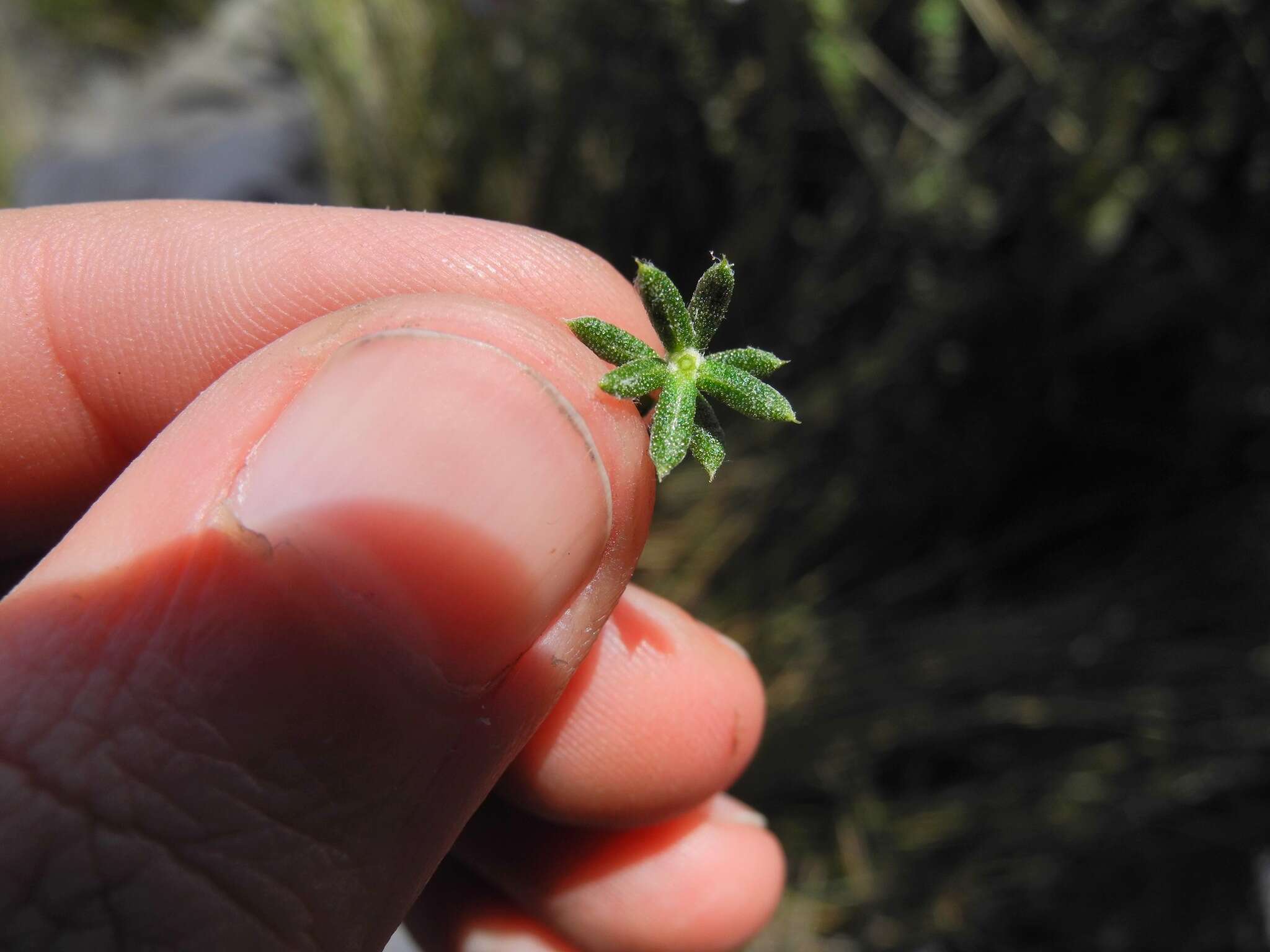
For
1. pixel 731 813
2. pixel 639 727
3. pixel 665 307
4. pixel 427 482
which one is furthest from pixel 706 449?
pixel 731 813

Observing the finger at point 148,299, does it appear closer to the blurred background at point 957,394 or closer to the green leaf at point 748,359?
the green leaf at point 748,359

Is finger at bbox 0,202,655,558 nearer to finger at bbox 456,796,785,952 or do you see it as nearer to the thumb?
the thumb

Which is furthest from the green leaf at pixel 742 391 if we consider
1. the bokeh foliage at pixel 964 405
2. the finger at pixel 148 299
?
the bokeh foliage at pixel 964 405

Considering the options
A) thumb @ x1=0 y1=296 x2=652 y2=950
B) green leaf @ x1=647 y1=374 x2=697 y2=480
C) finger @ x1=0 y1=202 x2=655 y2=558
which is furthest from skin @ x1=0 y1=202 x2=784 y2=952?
finger @ x1=0 y1=202 x2=655 y2=558

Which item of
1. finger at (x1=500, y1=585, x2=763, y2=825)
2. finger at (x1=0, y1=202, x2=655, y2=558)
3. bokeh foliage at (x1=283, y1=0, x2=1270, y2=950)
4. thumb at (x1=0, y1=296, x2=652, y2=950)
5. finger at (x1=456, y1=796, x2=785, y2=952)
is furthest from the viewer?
bokeh foliage at (x1=283, y1=0, x2=1270, y2=950)

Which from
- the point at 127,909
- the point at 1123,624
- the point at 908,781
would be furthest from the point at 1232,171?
the point at 127,909

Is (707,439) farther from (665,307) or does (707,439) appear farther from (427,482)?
(427,482)
